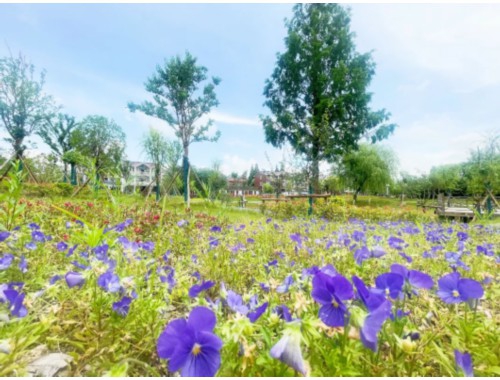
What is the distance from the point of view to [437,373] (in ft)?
3.54

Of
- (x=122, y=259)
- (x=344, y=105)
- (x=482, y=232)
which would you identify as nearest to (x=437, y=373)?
(x=122, y=259)

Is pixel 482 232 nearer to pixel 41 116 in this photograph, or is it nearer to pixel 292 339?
pixel 292 339

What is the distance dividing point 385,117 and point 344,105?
322 cm

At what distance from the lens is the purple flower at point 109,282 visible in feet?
3.64

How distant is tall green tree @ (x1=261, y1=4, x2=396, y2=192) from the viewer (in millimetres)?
16656

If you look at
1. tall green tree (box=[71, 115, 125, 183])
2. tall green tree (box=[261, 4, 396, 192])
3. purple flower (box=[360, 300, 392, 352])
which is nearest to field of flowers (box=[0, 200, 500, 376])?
purple flower (box=[360, 300, 392, 352])

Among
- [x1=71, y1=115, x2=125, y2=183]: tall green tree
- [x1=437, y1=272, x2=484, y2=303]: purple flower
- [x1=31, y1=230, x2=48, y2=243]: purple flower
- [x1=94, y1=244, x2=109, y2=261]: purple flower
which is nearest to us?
[x1=437, y1=272, x2=484, y2=303]: purple flower

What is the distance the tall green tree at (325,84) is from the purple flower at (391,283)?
51.2ft

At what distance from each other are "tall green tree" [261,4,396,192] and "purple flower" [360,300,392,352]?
51.9 feet

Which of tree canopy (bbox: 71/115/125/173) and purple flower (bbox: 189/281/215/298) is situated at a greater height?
tree canopy (bbox: 71/115/125/173)

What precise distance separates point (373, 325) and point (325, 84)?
18401 mm

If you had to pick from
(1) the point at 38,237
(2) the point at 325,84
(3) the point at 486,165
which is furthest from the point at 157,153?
(3) the point at 486,165

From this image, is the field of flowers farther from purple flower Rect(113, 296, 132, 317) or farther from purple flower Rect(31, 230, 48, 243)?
purple flower Rect(31, 230, 48, 243)

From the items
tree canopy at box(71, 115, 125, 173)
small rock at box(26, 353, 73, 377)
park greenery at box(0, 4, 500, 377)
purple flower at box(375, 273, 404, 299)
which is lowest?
small rock at box(26, 353, 73, 377)
